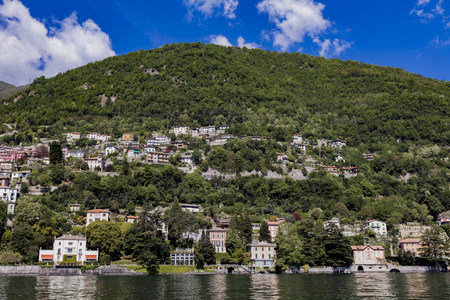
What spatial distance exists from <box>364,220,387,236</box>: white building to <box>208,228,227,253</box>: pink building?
32027 mm

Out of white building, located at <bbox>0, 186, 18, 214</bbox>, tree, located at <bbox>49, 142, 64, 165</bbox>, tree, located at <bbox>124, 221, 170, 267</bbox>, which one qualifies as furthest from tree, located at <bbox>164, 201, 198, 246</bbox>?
tree, located at <bbox>49, 142, 64, 165</bbox>

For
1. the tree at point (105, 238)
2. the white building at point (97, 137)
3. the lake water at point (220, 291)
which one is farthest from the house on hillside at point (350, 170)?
the white building at point (97, 137)

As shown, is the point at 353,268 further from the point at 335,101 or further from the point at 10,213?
the point at 335,101

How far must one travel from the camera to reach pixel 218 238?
3076 inches

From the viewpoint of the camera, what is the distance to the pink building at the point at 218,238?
76.8 m

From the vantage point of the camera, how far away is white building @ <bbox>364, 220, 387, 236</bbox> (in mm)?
89219

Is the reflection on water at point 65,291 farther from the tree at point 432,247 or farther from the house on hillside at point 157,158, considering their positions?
the house on hillside at point 157,158

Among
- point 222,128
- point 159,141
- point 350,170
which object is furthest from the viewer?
point 222,128

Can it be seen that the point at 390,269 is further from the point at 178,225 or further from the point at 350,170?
the point at 350,170

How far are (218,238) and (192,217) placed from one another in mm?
6100

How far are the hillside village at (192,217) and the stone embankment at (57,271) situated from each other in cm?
225

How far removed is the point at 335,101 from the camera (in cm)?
19212

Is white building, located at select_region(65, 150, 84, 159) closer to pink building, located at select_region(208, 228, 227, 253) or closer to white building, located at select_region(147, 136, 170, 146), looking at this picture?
white building, located at select_region(147, 136, 170, 146)

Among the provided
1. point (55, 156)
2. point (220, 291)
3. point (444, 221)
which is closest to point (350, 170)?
point (444, 221)
